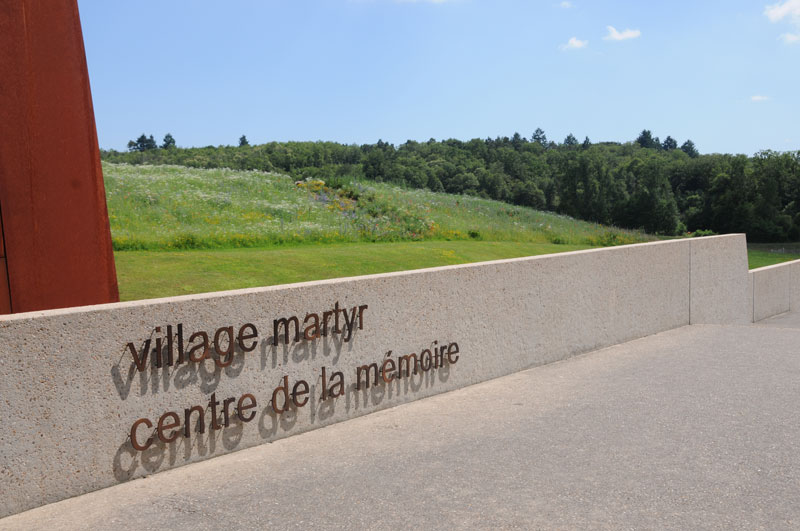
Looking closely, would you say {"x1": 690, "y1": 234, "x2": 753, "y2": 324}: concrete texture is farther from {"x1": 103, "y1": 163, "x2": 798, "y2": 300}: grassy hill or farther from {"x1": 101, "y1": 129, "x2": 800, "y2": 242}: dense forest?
{"x1": 101, "y1": 129, "x2": 800, "y2": 242}: dense forest

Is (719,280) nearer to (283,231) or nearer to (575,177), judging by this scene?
(283,231)

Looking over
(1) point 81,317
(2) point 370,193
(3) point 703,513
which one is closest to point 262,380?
(1) point 81,317

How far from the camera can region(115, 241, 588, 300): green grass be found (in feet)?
35.0

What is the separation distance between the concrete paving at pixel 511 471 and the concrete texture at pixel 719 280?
4.79 meters

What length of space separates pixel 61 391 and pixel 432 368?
3440 mm

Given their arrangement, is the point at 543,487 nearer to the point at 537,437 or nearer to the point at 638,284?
the point at 537,437

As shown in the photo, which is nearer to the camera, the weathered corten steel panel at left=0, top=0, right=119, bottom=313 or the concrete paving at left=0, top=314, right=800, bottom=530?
the concrete paving at left=0, top=314, right=800, bottom=530

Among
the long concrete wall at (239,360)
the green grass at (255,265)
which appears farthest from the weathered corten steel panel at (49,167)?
the green grass at (255,265)

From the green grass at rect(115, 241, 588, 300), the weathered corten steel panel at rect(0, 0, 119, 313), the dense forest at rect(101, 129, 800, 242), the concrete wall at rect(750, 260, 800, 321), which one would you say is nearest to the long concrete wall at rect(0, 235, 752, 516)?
the weathered corten steel panel at rect(0, 0, 119, 313)

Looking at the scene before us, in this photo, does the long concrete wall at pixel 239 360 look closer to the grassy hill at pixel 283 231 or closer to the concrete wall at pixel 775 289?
the grassy hill at pixel 283 231

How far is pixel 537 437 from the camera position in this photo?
5598mm

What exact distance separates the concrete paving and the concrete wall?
9.22m

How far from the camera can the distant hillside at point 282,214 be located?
1669cm

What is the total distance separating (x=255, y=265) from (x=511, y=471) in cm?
856
